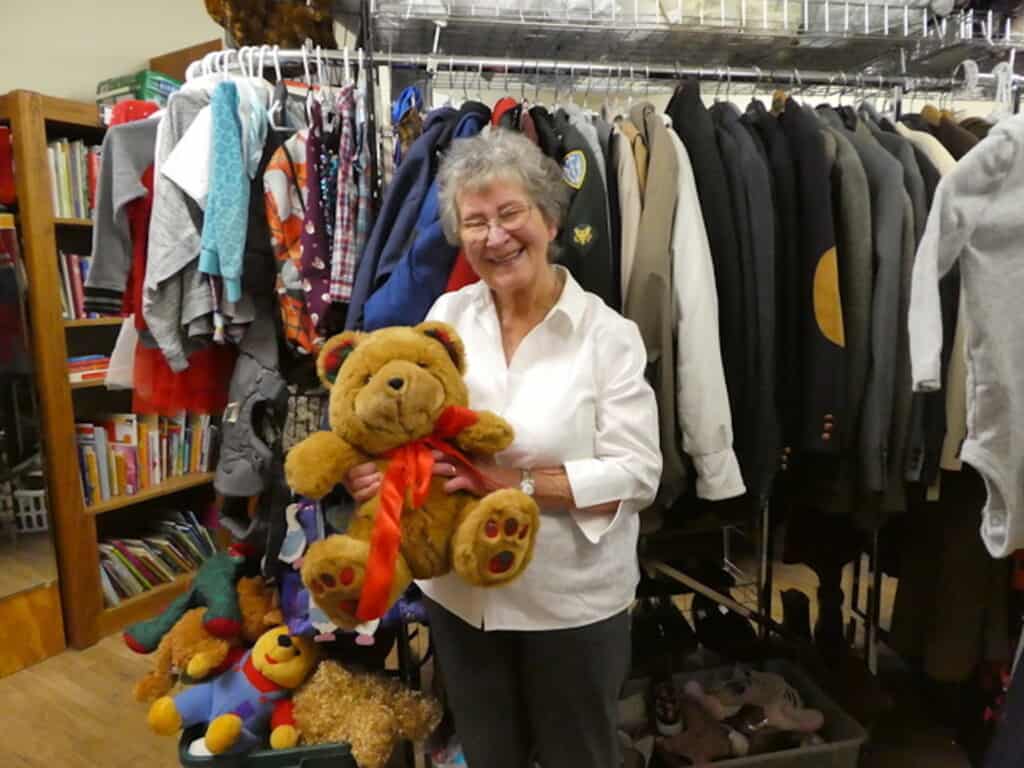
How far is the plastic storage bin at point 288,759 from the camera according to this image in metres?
1.50

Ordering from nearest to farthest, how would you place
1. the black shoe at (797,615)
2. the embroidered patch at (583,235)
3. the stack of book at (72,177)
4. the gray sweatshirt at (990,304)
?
the gray sweatshirt at (990,304) < the embroidered patch at (583,235) < the black shoe at (797,615) < the stack of book at (72,177)

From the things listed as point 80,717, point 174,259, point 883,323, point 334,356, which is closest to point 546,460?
point 334,356

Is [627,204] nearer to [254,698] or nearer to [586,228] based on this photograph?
[586,228]

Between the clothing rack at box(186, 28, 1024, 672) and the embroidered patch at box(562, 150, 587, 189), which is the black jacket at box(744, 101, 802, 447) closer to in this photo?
the clothing rack at box(186, 28, 1024, 672)

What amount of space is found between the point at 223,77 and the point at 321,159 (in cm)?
28

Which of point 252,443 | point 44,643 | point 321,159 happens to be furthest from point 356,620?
point 44,643

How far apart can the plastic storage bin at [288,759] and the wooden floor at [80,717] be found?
450 mm

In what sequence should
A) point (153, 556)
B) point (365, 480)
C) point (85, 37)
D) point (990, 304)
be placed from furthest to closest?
1. point (85, 37)
2. point (153, 556)
3. point (365, 480)
4. point (990, 304)

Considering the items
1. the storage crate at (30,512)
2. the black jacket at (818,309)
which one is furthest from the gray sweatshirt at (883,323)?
the storage crate at (30,512)

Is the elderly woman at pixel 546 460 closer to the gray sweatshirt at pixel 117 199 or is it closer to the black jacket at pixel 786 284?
the black jacket at pixel 786 284

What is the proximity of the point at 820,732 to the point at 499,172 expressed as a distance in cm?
142

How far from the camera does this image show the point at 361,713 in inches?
60.2

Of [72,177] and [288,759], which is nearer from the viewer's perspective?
[288,759]

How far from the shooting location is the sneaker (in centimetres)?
162
